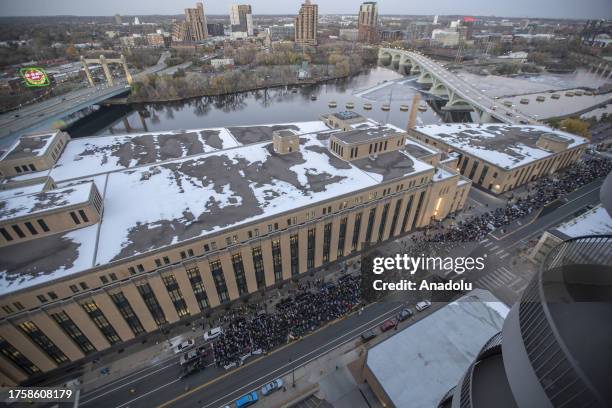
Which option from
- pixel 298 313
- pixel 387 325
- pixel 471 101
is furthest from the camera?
pixel 471 101

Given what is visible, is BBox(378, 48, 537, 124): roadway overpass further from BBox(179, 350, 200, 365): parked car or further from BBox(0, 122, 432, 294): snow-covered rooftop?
BBox(179, 350, 200, 365): parked car

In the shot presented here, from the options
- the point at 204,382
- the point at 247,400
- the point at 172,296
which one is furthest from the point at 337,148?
the point at 204,382

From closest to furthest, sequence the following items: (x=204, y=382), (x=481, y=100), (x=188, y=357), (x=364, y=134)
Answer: (x=204, y=382) < (x=188, y=357) < (x=364, y=134) < (x=481, y=100)

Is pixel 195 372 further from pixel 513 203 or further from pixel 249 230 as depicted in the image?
pixel 513 203

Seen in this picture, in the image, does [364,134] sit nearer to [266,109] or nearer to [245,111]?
[266,109]

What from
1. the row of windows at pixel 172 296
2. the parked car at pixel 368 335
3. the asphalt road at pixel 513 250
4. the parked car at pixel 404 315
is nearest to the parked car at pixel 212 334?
the row of windows at pixel 172 296
